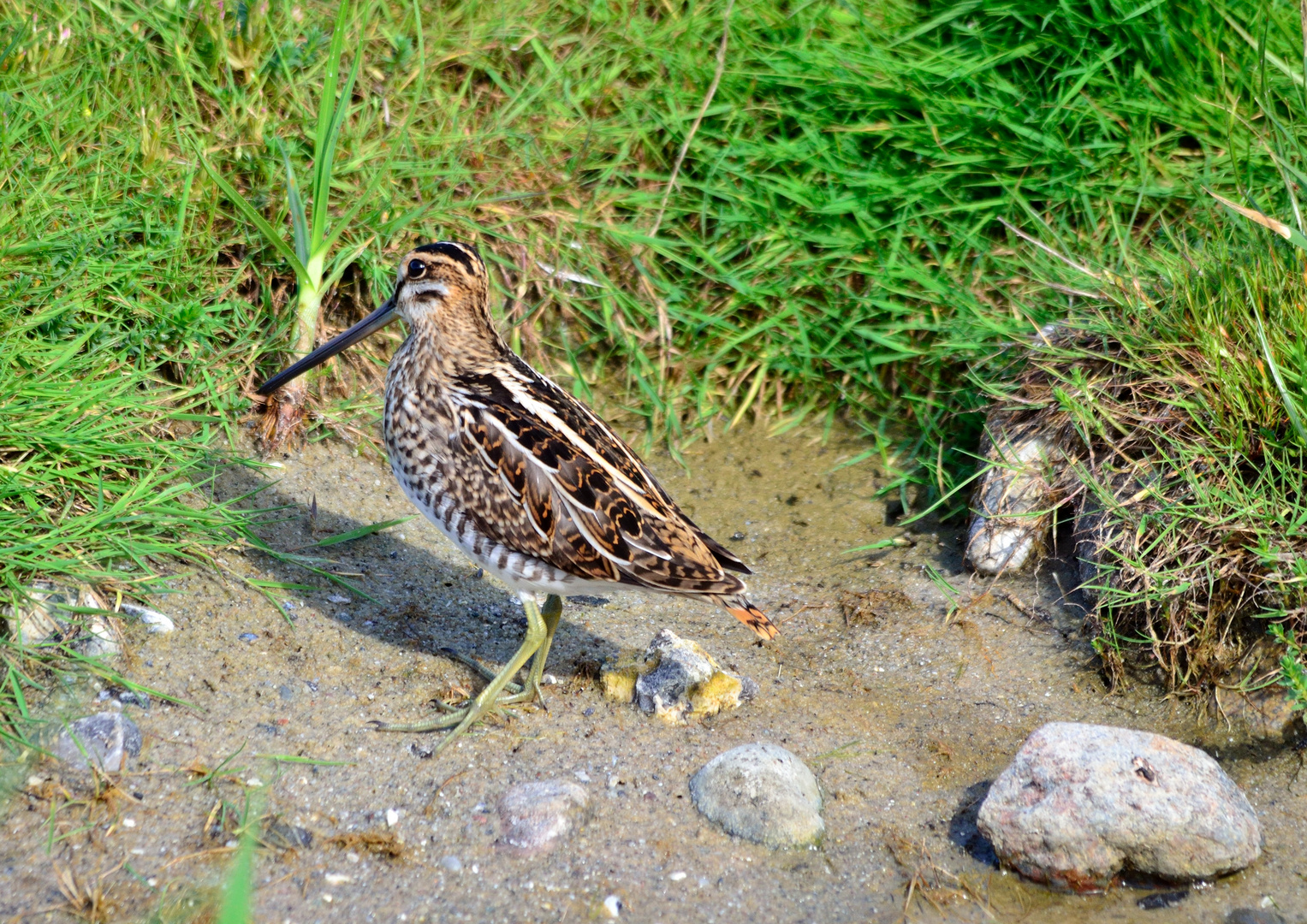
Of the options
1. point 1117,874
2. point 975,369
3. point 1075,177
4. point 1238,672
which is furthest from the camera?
point 1075,177

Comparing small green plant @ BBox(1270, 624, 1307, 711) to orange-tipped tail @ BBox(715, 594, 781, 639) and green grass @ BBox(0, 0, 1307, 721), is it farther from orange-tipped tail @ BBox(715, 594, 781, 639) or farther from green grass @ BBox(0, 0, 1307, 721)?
orange-tipped tail @ BBox(715, 594, 781, 639)

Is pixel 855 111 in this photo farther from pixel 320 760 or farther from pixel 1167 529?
pixel 320 760

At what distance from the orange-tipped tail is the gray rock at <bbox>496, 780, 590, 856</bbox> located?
658 millimetres

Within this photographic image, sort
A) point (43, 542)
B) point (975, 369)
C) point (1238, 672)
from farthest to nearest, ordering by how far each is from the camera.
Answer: point (975, 369), point (1238, 672), point (43, 542)

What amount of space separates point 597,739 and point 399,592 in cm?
99

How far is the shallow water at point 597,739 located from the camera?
307cm

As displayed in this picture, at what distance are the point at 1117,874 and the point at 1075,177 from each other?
2.85 m

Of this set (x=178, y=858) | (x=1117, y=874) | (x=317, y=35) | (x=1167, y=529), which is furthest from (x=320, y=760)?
(x=317, y=35)

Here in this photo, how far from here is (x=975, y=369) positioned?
15.3 feet

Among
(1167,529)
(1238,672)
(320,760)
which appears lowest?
(320,760)

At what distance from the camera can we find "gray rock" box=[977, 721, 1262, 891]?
3172 millimetres

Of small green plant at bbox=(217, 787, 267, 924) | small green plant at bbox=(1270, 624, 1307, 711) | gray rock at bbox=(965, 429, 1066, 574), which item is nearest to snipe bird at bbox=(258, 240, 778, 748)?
small green plant at bbox=(217, 787, 267, 924)

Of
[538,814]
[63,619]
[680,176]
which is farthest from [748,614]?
[680,176]

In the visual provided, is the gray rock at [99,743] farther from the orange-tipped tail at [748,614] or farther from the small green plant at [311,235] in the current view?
the orange-tipped tail at [748,614]
